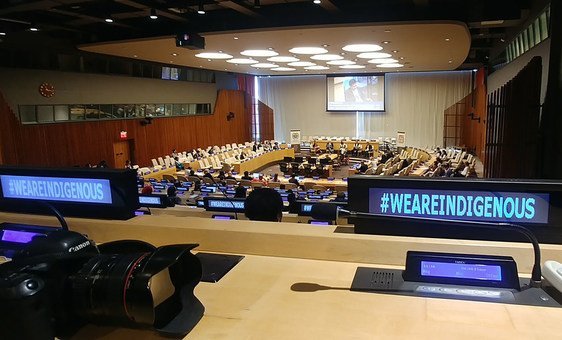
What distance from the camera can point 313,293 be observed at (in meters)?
1.73

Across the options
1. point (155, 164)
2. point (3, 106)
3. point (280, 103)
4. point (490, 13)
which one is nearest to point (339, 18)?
point (490, 13)

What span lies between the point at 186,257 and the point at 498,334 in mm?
1048

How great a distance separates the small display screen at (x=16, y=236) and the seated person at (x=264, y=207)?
2.72 m

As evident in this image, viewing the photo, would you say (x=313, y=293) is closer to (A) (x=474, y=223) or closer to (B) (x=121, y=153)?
(A) (x=474, y=223)

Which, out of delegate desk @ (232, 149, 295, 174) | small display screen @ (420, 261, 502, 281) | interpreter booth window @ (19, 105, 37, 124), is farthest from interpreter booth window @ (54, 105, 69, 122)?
small display screen @ (420, 261, 502, 281)

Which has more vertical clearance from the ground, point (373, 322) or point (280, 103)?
point (280, 103)

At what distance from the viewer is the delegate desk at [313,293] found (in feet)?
4.68

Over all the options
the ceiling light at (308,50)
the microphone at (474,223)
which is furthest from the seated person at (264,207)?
the ceiling light at (308,50)

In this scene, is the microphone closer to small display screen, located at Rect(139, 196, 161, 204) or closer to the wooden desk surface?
the wooden desk surface

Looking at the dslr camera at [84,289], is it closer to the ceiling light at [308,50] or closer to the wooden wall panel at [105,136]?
the wooden wall panel at [105,136]

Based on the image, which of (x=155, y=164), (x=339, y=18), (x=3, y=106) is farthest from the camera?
(x=155, y=164)

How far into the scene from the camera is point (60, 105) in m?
14.5

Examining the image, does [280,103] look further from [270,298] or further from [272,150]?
[270,298]

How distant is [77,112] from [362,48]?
10.0 meters
